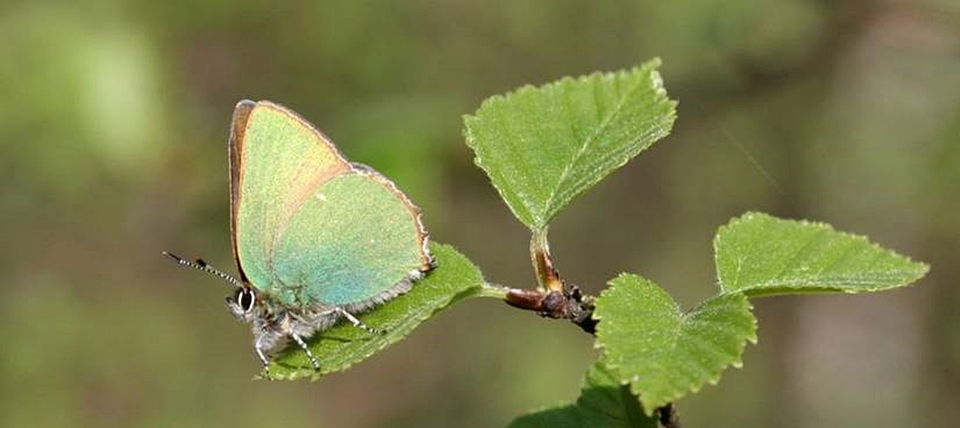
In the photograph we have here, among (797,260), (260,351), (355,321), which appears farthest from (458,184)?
(797,260)

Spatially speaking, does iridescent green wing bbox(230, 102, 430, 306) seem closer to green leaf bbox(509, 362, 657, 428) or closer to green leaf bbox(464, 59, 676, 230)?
green leaf bbox(464, 59, 676, 230)

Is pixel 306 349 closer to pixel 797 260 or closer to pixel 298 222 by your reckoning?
pixel 298 222

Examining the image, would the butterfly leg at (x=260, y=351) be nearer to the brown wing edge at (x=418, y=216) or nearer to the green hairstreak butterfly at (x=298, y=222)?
the green hairstreak butterfly at (x=298, y=222)

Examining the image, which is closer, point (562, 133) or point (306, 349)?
point (306, 349)

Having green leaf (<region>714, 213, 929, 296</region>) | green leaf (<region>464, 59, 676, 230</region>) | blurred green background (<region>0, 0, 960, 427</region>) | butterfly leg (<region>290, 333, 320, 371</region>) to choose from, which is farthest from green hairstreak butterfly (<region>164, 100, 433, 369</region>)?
blurred green background (<region>0, 0, 960, 427</region>)

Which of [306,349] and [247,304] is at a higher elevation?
[247,304]

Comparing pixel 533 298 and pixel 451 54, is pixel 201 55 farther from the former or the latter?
pixel 533 298
